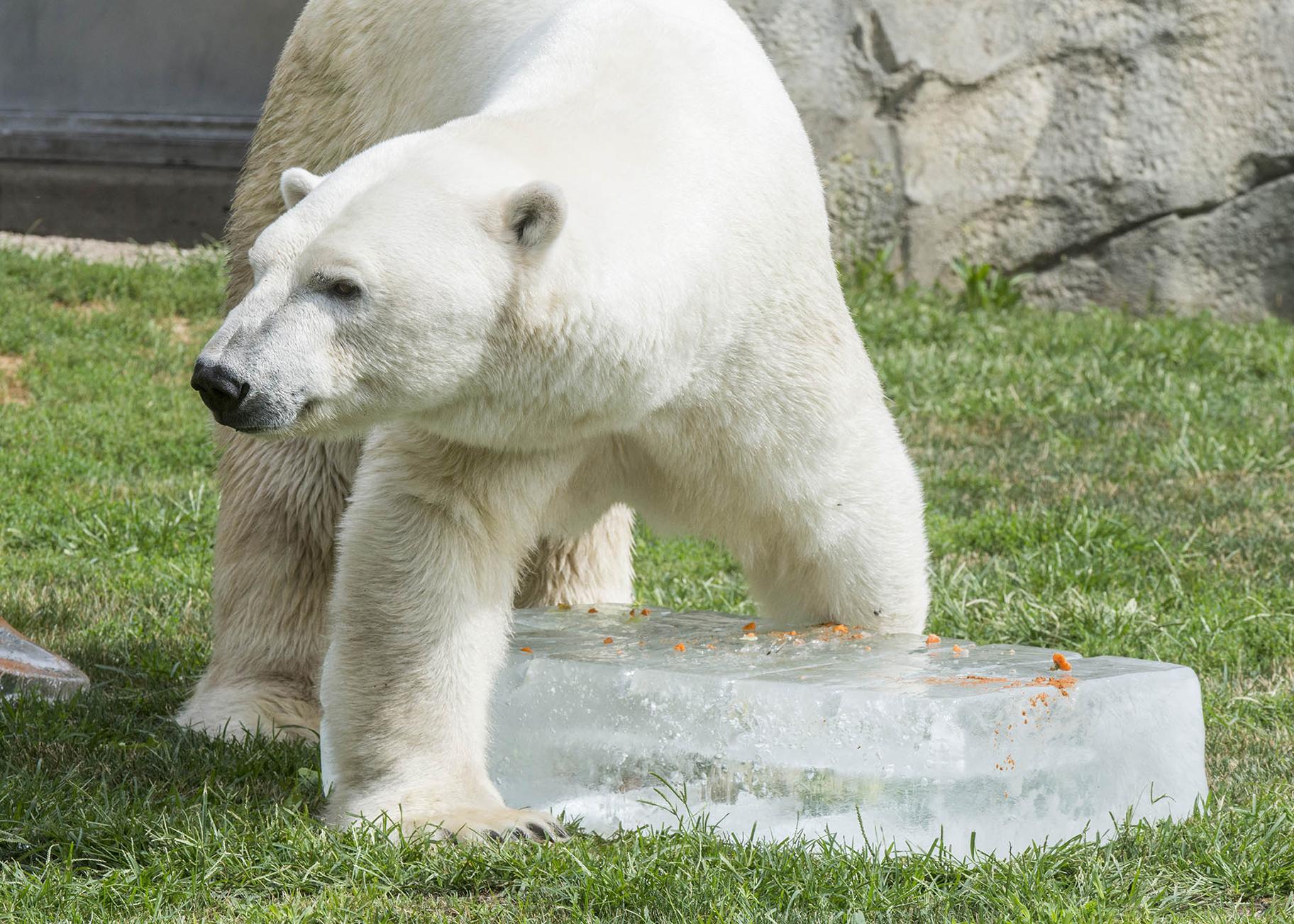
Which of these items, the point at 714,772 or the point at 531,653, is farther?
the point at 531,653

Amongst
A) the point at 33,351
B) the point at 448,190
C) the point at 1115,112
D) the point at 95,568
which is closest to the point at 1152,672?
the point at 448,190

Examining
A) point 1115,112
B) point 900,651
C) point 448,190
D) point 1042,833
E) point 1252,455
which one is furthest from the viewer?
point 1115,112

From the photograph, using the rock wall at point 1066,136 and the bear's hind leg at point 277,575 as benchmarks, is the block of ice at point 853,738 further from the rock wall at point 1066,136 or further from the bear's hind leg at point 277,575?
the rock wall at point 1066,136

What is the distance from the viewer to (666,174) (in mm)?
2545

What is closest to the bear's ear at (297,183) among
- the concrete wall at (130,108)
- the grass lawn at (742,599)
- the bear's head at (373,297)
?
the bear's head at (373,297)

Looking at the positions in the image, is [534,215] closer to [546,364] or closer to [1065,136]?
[546,364]

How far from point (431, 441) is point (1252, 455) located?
13.1 feet

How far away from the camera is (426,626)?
8.86 feet

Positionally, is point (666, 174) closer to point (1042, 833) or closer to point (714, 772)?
point (714, 772)

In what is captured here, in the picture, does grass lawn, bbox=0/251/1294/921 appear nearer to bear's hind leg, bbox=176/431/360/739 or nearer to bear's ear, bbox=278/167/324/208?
bear's hind leg, bbox=176/431/360/739

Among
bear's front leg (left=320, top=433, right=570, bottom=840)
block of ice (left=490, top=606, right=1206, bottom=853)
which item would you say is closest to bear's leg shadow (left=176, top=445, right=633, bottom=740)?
block of ice (left=490, top=606, right=1206, bottom=853)

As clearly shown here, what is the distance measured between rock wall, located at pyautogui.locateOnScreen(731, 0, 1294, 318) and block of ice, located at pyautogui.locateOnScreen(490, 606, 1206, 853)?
6282 mm

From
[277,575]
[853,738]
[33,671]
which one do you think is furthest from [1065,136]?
[33,671]

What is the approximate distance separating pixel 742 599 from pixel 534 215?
2.33 meters
